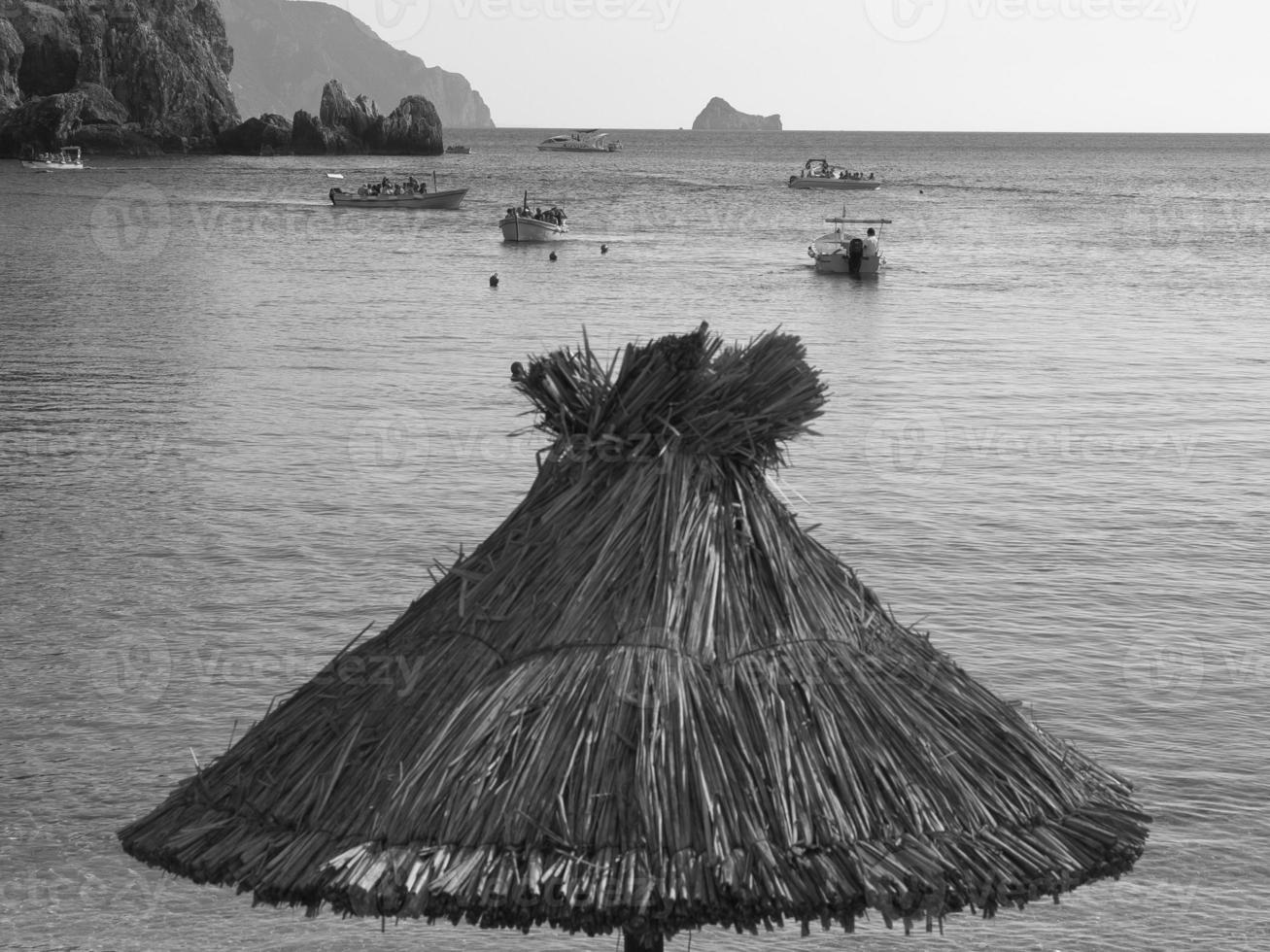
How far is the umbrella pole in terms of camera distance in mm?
5425

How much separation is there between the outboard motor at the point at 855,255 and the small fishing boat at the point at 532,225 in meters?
17.4

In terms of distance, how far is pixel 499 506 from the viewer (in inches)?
843

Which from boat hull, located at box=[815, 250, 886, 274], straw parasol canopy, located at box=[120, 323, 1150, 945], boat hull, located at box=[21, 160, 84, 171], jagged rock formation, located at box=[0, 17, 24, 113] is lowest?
boat hull, located at box=[21, 160, 84, 171]

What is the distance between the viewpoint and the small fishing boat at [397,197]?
8725 centimetres

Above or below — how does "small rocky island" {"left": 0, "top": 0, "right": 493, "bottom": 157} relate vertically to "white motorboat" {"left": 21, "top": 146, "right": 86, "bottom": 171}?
above

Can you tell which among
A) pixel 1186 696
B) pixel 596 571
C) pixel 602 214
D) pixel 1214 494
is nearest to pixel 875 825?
pixel 596 571

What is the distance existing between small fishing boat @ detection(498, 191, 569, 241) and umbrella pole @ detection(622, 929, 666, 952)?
6158 centimetres

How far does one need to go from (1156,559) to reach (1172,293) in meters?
35.3

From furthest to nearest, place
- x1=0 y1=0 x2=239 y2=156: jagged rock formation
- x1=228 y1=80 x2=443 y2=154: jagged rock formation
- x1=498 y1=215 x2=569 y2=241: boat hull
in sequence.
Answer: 1. x1=228 y1=80 x2=443 y2=154: jagged rock formation
2. x1=0 y1=0 x2=239 y2=156: jagged rock formation
3. x1=498 y1=215 x2=569 y2=241: boat hull

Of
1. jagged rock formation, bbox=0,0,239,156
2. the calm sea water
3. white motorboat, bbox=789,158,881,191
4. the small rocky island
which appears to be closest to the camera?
the calm sea water

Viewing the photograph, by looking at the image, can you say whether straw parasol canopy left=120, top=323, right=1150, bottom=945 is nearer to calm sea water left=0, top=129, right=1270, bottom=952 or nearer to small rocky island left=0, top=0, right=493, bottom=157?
calm sea water left=0, top=129, right=1270, bottom=952

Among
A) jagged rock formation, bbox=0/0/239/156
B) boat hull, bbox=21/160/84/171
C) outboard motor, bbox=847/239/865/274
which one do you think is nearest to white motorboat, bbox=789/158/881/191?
boat hull, bbox=21/160/84/171

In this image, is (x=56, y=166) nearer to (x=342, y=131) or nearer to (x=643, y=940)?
(x=342, y=131)

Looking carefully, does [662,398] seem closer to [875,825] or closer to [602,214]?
[875,825]
